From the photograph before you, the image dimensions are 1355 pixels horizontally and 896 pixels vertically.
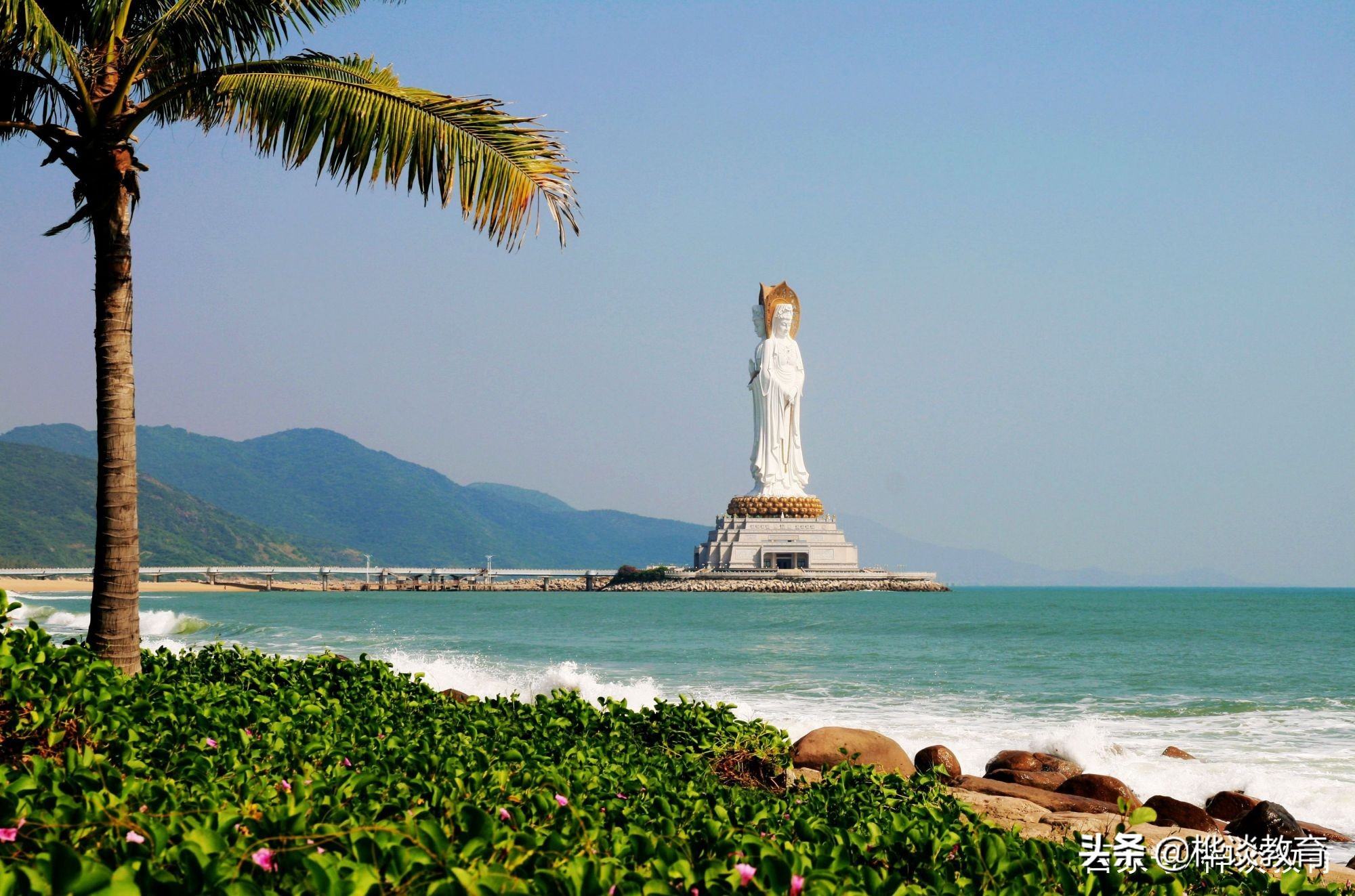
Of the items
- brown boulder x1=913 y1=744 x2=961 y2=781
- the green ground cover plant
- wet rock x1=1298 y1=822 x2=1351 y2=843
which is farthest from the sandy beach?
wet rock x1=1298 y1=822 x2=1351 y2=843

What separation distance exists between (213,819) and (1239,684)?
85.3 feet

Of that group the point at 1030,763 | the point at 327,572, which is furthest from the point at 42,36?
the point at 327,572

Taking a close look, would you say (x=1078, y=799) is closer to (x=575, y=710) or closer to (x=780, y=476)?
(x=575, y=710)

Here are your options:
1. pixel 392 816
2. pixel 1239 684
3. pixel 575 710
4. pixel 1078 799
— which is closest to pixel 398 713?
pixel 575 710

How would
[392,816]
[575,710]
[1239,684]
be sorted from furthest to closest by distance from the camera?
1. [1239,684]
2. [575,710]
3. [392,816]

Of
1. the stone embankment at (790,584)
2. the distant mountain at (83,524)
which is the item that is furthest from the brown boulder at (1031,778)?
the distant mountain at (83,524)

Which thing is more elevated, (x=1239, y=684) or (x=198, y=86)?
(x=198, y=86)

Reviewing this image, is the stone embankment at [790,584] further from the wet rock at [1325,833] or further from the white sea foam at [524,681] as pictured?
the wet rock at [1325,833]

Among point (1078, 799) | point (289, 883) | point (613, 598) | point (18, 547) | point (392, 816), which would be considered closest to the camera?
point (289, 883)

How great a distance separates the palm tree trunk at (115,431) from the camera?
351 inches

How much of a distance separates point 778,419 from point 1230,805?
74793 millimetres

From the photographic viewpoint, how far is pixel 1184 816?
9992mm

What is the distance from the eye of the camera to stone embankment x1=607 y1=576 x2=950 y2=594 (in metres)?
83.8

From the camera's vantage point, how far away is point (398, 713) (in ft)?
25.6
